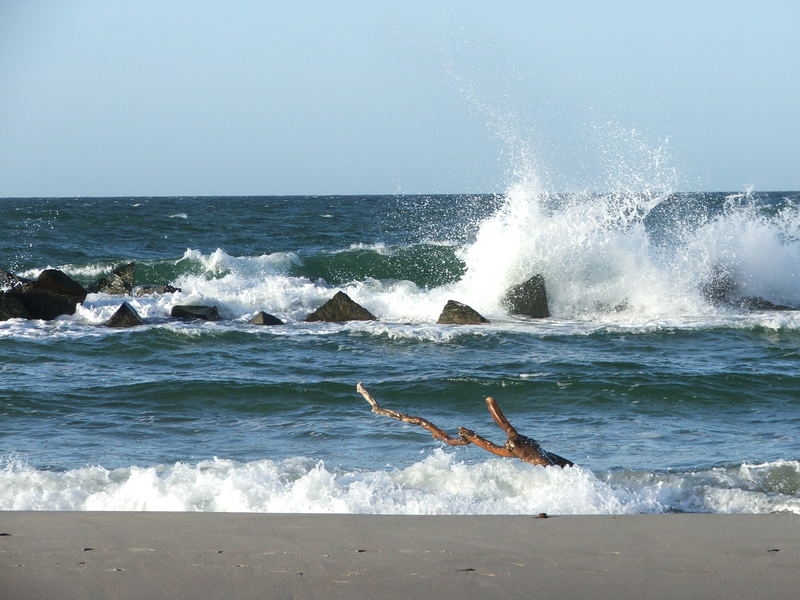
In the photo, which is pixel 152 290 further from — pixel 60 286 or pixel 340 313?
pixel 340 313

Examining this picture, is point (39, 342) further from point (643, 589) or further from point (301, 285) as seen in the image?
point (643, 589)

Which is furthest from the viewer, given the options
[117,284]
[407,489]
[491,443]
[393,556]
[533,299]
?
[117,284]

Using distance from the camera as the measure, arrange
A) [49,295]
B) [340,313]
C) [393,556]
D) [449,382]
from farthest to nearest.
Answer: [49,295]
[340,313]
[449,382]
[393,556]

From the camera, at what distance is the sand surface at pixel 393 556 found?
3324 mm

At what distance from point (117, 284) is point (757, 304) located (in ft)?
31.0

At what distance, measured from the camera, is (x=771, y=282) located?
1545 cm

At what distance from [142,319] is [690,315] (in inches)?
286

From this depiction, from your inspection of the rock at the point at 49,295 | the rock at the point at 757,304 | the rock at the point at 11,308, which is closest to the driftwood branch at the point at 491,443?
the rock at the point at 11,308

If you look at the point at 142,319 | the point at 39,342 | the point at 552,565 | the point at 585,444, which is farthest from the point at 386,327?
the point at 552,565

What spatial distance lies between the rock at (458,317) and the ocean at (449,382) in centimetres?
28

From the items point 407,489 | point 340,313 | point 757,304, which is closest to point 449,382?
point 407,489

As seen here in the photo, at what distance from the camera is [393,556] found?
3713mm

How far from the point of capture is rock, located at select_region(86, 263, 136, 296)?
15453mm

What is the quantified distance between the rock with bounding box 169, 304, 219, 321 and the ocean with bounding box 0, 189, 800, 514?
224 millimetres
